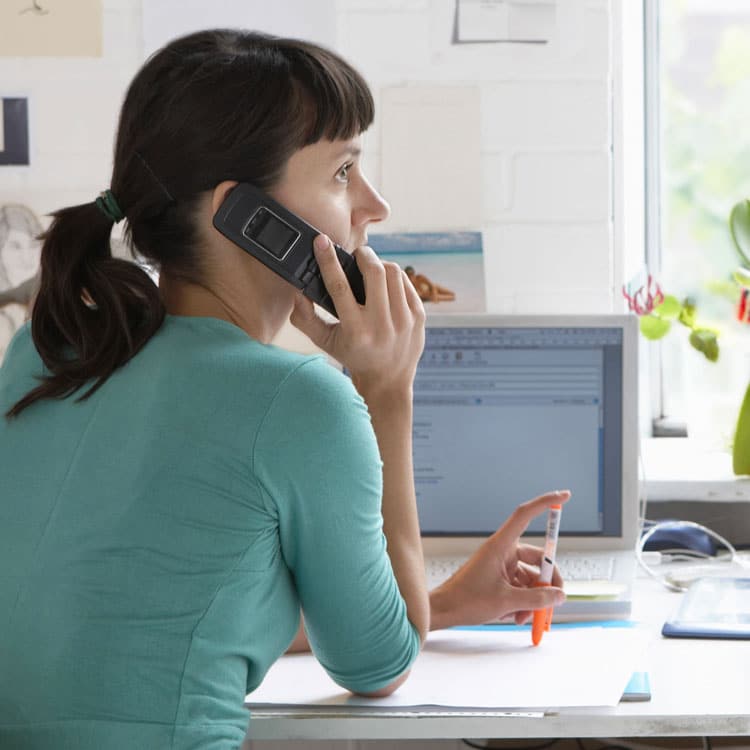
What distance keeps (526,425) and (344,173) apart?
578 millimetres

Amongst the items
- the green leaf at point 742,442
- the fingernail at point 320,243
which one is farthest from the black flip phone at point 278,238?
the green leaf at point 742,442

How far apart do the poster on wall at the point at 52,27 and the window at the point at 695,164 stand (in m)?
0.97

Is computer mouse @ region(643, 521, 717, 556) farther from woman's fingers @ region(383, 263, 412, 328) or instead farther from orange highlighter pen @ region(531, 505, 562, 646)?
woman's fingers @ region(383, 263, 412, 328)

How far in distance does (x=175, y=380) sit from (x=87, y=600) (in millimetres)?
179

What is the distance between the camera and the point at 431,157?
5.79ft

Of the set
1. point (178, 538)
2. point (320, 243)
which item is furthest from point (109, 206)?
point (178, 538)

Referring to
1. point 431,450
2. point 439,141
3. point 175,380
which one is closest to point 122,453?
point 175,380

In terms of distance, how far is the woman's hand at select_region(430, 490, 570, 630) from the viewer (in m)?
1.24

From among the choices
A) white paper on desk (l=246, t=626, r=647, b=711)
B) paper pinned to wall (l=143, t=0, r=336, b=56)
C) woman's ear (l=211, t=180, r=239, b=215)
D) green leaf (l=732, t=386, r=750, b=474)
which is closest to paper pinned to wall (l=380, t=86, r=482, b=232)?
paper pinned to wall (l=143, t=0, r=336, b=56)

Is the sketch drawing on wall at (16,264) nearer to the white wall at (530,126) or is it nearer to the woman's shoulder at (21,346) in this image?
the white wall at (530,126)

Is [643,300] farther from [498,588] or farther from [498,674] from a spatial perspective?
[498,674]

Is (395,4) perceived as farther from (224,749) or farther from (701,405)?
(224,749)

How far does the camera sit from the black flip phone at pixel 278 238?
994 millimetres

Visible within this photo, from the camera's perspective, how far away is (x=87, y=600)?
34.1 inches
